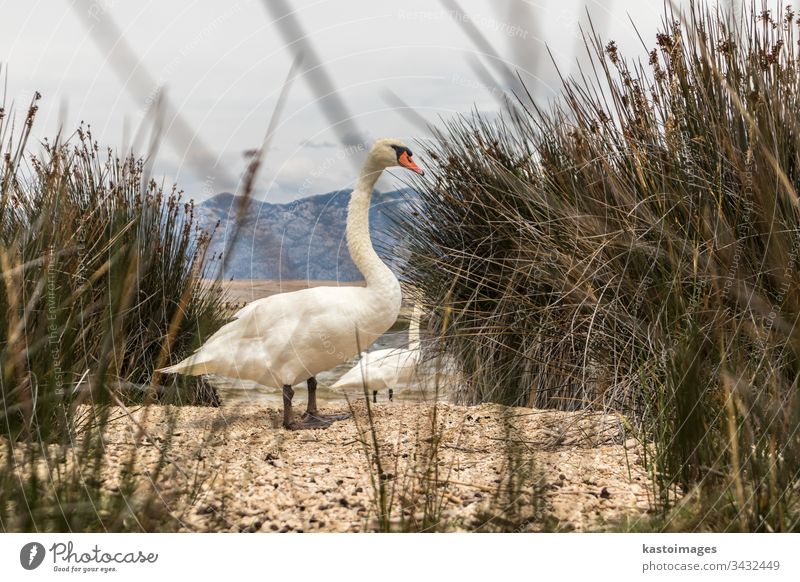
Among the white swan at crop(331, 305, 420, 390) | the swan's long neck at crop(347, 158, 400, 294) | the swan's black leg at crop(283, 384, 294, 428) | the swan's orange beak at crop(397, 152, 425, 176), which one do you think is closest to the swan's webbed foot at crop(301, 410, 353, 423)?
the white swan at crop(331, 305, 420, 390)

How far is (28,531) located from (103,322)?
3.05ft

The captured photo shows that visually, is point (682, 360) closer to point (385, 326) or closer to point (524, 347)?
point (524, 347)

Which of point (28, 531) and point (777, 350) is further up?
point (777, 350)

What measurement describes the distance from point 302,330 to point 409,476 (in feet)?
4.61

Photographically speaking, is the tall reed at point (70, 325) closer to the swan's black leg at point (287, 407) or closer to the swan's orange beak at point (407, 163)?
the swan's black leg at point (287, 407)

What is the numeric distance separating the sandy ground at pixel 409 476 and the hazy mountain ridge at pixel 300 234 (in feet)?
0.92

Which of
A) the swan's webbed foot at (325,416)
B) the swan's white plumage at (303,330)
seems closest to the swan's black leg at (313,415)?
the swan's webbed foot at (325,416)

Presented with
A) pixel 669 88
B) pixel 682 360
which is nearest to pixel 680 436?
pixel 682 360

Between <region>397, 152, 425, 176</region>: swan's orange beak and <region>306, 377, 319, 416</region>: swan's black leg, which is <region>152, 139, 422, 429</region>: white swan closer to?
<region>306, 377, 319, 416</region>: swan's black leg

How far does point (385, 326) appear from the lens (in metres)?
3.30

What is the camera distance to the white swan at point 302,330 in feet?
10.6

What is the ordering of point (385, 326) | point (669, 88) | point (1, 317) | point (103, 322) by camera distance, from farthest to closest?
point (385, 326) < point (669, 88) < point (103, 322) < point (1, 317)
